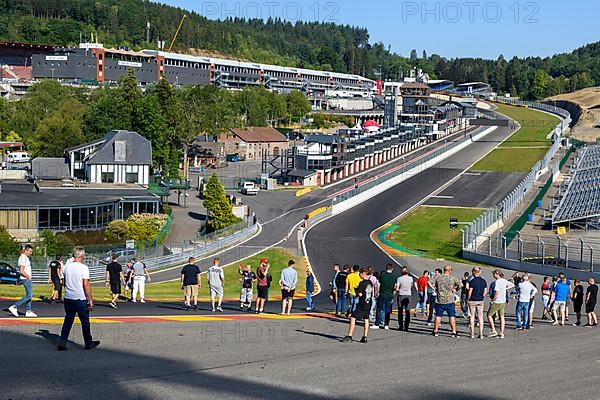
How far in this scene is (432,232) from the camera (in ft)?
210

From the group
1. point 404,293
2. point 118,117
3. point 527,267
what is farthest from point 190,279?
point 118,117

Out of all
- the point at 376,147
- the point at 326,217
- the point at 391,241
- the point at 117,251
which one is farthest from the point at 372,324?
the point at 376,147

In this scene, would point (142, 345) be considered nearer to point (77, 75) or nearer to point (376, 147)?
point (376, 147)

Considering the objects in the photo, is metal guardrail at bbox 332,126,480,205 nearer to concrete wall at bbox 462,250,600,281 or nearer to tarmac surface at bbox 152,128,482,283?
tarmac surface at bbox 152,128,482,283

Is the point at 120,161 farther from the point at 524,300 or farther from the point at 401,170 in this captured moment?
the point at 524,300

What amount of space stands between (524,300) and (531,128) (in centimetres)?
14247

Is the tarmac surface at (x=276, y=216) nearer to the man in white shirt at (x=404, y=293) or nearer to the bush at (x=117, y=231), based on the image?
the bush at (x=117, y=231)

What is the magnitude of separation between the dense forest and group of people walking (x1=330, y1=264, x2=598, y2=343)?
64140mm

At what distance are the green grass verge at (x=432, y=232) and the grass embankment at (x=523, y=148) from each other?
3201 cm

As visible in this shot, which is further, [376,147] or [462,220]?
[376,147]

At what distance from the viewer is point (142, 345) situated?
57.2ft

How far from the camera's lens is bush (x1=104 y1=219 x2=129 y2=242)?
57.1 meters

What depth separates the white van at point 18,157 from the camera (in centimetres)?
9725

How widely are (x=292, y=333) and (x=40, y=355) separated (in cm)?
624
